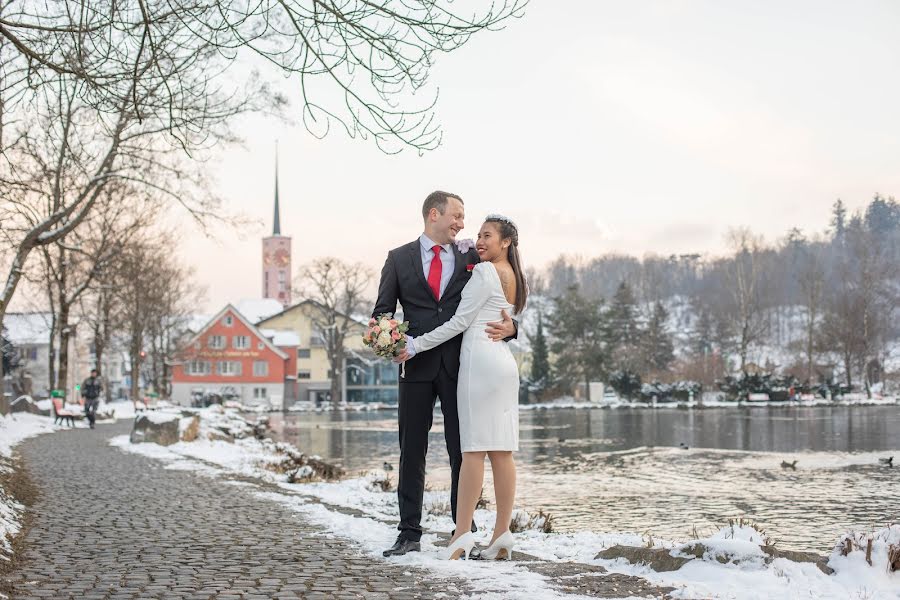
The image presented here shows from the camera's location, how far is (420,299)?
568cm

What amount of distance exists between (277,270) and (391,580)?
126108mm

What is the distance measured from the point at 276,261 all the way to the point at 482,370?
12485cm

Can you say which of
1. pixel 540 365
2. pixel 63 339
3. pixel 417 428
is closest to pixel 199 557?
pixel 417 428

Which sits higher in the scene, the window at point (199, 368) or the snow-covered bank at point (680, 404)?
the window at point (199, 368)

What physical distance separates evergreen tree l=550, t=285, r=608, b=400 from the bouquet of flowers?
6541 cm

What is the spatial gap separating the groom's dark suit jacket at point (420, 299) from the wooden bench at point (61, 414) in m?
24.9

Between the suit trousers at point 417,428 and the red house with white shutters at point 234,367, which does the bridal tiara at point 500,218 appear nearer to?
the suit trousers at point 417,428

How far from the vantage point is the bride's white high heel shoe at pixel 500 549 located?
5336 mm

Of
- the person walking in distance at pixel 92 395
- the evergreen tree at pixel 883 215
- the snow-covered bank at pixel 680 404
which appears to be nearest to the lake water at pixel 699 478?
the person walking in distance at pixel 92 395

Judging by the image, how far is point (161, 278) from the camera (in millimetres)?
44719

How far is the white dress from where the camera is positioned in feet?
17.6

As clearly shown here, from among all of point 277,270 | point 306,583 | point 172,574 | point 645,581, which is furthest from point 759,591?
point 277,270

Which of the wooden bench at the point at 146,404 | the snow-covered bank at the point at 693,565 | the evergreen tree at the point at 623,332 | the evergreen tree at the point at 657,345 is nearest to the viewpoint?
the snow-covered bank at the point at 693,565

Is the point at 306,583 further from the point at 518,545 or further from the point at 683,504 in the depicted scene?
the point at 683,504
